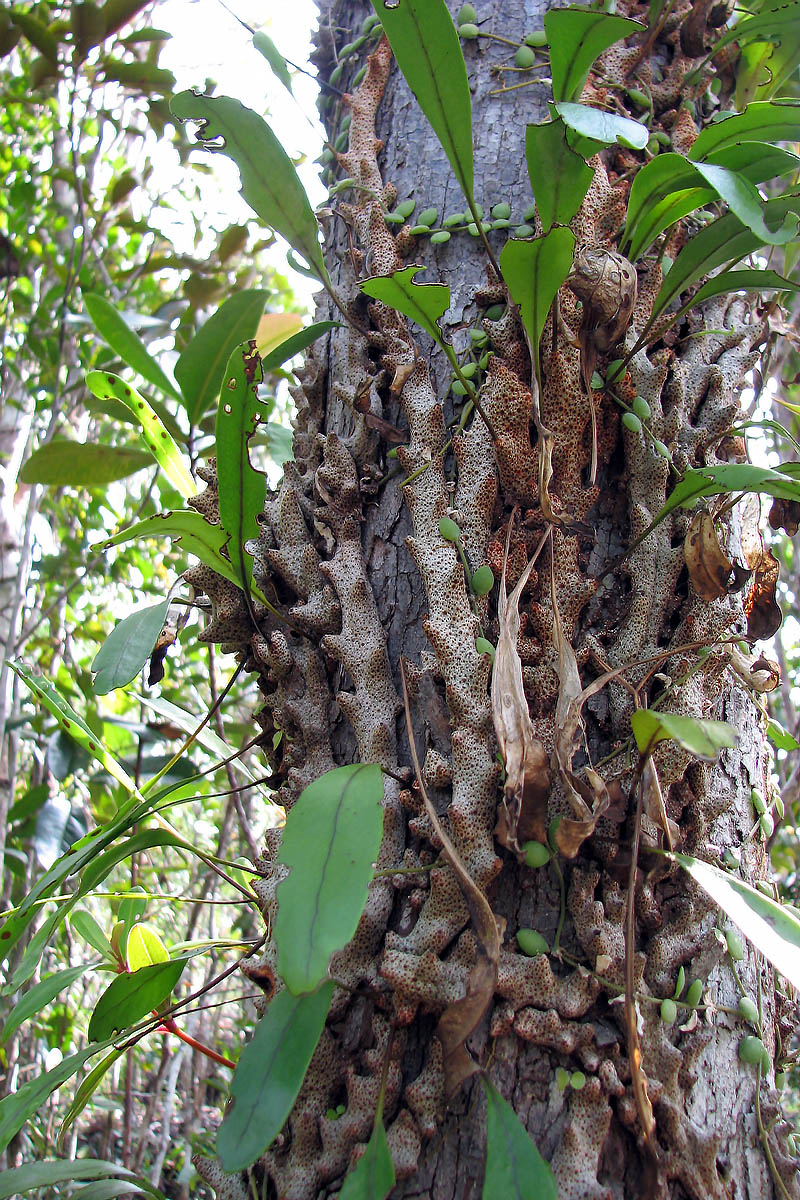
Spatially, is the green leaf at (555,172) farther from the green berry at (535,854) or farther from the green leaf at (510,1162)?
the green leaf at (510,1162)

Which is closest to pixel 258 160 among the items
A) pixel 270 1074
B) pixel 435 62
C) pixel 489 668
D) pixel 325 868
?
pixel 435 62

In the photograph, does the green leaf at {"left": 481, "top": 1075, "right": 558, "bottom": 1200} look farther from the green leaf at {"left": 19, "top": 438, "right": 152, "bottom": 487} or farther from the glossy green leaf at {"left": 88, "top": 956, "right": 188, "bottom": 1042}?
the green leaf at {"left": 19, "top": 438, "right": 152, "bottom": 487}

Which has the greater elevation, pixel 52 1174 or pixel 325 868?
pixel 325 868

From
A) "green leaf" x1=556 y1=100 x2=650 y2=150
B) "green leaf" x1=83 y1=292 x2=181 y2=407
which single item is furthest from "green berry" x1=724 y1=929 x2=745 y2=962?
"green leaf" x1=83 y1=292 x2=181 y2=407

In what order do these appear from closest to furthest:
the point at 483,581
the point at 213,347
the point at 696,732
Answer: the point at 696,732 → the point at 483,581 → the point at 213,347

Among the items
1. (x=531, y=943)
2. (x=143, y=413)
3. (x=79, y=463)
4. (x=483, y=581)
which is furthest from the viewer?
(x=79, y=463)

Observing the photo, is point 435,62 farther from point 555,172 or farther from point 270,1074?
point 270,1074

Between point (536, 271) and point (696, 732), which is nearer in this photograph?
point (696, 732)

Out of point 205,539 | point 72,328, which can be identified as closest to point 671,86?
point 205,539
